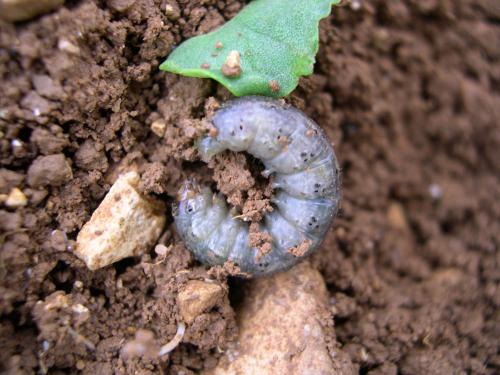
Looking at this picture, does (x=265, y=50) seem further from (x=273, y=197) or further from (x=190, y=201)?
(x=190, y=201)

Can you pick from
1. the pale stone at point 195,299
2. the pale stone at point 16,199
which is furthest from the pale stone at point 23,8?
the pale stone at point 195,299

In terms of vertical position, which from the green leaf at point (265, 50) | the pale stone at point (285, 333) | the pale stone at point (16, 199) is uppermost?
the green leaf at point (265, 50)

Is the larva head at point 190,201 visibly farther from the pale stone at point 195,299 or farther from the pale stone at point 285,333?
the pale stone at point 285,333

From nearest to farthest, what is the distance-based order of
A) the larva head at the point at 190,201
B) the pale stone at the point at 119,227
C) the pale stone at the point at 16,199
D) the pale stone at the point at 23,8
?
the pale stone at the point at 23,8, the pale stone at the point at 16,199, the pale stone at the point at 119,227, the larva head at the point at 190,201

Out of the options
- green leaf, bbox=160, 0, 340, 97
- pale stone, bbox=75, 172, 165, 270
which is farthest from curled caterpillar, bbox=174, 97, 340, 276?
pale stone, bbox=75, 172, 165, 270

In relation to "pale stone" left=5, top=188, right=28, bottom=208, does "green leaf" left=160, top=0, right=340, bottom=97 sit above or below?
above

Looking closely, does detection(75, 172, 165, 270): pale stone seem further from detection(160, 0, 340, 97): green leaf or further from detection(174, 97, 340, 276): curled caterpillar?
detection(160, 0, 340, 97): green leaf
